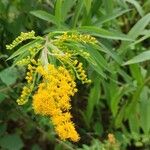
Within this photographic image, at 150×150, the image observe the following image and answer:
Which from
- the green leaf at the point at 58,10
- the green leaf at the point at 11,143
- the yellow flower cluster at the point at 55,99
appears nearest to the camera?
the yellow flower cluster at the point at 55,99

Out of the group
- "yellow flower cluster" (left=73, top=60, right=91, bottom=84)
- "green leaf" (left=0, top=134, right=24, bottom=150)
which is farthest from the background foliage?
"yellow flower cluster" (left=73, top=60, right=91, bottom=84)

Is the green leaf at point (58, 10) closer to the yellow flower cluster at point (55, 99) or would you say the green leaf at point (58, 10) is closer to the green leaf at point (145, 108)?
the yellow flower cluster at point (55, 99)

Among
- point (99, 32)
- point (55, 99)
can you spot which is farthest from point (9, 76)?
A: point (55, 99)

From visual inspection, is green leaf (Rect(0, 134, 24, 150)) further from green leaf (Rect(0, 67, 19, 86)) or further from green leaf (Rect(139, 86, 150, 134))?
green leaf (Rect(139, 86, 150, 134))

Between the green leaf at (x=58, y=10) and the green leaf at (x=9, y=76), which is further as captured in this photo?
the green leaf at (x=9, y=76)

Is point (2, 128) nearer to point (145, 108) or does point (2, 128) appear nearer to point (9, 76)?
point (9, 76)

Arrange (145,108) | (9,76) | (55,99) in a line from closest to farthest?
(55,99) < (9,76) < (145,108)

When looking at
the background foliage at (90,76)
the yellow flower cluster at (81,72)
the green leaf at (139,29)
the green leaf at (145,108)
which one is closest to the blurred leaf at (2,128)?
the background foliage at (90,76)
